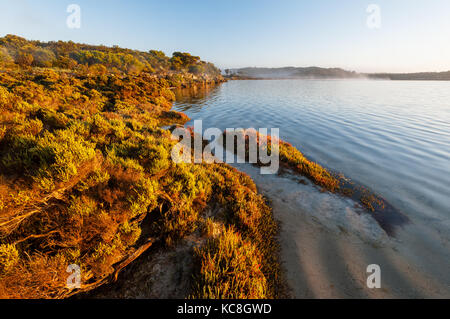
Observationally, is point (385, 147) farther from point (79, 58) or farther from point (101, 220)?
point (79, 58)

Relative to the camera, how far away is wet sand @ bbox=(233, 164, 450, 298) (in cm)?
382

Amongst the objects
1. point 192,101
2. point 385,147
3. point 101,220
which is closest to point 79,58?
point 192,101

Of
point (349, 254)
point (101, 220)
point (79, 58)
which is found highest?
point (79, 58)

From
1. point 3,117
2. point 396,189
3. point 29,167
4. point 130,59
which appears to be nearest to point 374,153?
point 396,189

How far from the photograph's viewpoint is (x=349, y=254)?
4641mm

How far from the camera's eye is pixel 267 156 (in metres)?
10.5

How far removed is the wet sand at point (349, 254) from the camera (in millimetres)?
3818

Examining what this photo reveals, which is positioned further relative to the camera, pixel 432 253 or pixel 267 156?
pixel 267 156

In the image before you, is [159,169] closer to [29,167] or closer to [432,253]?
[29,167]

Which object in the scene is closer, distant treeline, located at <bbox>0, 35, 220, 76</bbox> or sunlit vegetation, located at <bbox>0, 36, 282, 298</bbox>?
sunlit vegetation, located at <bbox>0, 36, 282, 298</bbox>

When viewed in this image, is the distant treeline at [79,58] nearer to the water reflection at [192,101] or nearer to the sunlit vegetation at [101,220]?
the water reflection at [192,101]

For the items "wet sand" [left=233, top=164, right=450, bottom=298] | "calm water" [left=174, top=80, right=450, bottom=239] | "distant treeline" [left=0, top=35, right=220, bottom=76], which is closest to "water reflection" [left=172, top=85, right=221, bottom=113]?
"calm water" [left=174, top=80, right=450, bottom=239]

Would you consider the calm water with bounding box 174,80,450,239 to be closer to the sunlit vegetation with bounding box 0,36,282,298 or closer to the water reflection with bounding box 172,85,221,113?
the water reflection with bounding box 172,85,221,113
